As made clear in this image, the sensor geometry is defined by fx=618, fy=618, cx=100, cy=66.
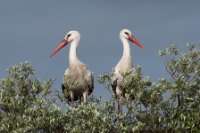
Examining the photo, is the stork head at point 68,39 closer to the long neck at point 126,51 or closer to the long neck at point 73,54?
the long neck at point 73,54

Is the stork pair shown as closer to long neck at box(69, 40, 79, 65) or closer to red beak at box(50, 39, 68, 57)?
long neck at box(69, 40, 79, 65)

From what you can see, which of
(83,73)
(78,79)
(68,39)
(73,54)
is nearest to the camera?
(78,79)

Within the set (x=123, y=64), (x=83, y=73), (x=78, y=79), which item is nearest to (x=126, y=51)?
(x=123, y=64)

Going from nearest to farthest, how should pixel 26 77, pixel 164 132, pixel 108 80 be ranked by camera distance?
pixel 164 132, pixel 108 80, pixel 26 77

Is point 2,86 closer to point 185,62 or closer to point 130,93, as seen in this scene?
point 130,93

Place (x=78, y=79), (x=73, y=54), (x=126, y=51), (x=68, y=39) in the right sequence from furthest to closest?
1. (x=68, y=39)
2. (x=73, y=54)
3. (x=126, y=51)
4. (x=78, y=79)

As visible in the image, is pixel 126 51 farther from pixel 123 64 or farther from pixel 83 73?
pixel 83 73

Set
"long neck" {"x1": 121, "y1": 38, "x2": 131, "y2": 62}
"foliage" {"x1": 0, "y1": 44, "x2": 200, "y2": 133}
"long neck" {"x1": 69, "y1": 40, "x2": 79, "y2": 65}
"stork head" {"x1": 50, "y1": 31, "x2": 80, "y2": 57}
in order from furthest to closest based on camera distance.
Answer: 1. "stork head" {"x1": 50, "y1": 31, "x2": 80, "y2": 57}
2. "long neck" {"x1": 69, "y1": 40, "x2": 79, "y2": 65}
3. "long neck" {"x1": 121, "y1": 38, "x2": 131, "y2": 62}
4. "foliage" {"x1": 0, "y1": 44, "x2": 200, "y2": 133}

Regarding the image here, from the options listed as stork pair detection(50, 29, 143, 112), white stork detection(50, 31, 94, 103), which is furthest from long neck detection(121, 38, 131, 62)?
white stork detection(50, 31, 94, 103)

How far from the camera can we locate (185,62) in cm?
1842

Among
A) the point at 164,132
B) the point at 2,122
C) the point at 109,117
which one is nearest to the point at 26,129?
the point at 2,122

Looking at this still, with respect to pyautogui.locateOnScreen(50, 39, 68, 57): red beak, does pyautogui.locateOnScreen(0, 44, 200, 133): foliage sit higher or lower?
lower

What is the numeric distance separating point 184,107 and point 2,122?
5602 millimetres

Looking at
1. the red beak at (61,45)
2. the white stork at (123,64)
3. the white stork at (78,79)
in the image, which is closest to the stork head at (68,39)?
the red beak at (61,45)
